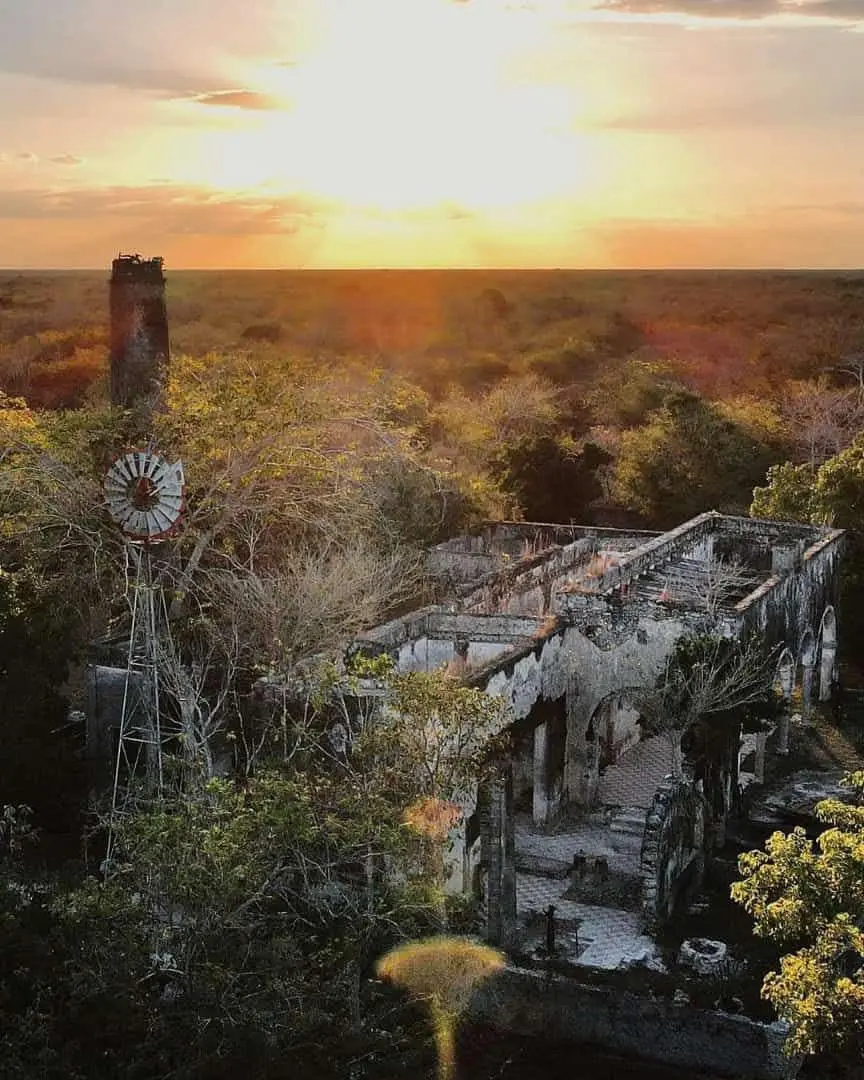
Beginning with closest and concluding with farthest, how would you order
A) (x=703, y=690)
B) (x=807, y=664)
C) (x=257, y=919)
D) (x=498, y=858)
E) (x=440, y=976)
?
(x=257, y=919) < (x=440, y=976) < (x=498, y=858) < (x=703, y=690) < (x=807, y=664)

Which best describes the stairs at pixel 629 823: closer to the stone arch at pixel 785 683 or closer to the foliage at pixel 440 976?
the stone arch at pixel 785 683

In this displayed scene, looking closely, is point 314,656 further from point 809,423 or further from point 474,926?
point 809,423

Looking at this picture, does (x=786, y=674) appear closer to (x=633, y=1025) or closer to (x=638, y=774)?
(x=638, y=774)

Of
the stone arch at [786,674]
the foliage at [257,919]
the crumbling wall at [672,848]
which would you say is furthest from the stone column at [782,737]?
the foliage at [257,919]

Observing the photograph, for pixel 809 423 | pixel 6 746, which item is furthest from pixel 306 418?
pixel 809 423

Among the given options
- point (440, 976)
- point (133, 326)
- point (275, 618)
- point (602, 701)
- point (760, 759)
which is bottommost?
point (440, 976)

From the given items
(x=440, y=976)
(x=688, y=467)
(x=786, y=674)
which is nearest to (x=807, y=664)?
(x=786, y=674)

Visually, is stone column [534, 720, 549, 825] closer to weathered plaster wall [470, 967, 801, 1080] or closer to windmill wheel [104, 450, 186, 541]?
weathered plaster wall [470, 967, 801, 1080]

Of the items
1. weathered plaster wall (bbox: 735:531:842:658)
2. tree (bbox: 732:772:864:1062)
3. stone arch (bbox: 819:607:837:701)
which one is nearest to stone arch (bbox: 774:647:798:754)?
weathered plaster wall (bbox: 735:531:842:658)
